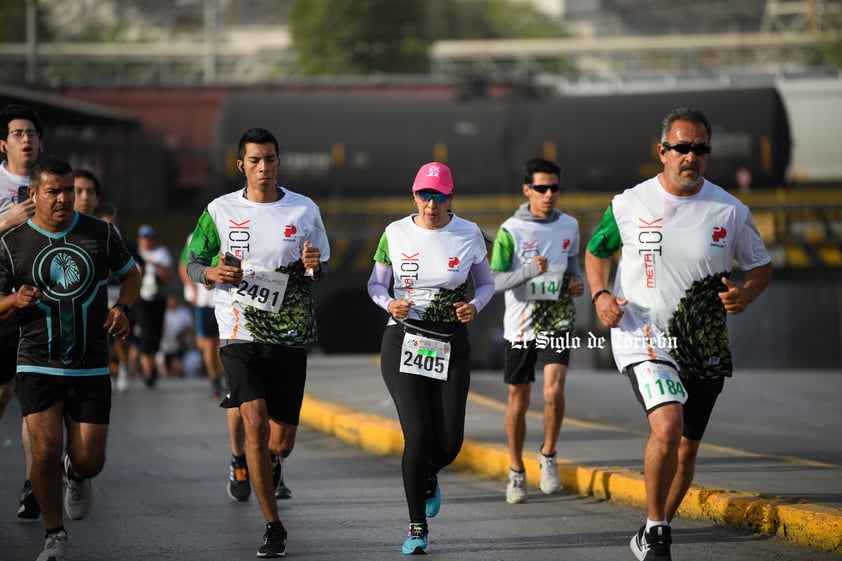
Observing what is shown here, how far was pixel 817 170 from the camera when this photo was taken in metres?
34.7

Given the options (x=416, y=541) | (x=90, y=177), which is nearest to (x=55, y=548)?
(x=416, y=541)

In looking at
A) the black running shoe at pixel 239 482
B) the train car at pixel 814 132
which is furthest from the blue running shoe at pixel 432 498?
the train car at pixel 814 132

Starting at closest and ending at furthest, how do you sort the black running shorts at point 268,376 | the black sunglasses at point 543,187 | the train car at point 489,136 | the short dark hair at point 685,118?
the short dark hair at point 685,118
the black running shorts at point 268,376
the black sunglasses at point 543,187
the train car at point 489,136

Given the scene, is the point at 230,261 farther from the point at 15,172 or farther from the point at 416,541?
the point at 15,172

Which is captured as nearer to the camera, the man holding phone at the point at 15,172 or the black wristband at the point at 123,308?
the black wristband at the point at 123,308

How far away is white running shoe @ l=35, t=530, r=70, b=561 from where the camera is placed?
6.66m

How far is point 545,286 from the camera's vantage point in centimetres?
919

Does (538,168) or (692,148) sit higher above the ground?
(538,168)

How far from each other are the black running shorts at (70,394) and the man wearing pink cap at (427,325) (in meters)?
1.46

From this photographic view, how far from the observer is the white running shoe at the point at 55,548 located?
666 centimetres

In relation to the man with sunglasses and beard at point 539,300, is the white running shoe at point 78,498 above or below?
below

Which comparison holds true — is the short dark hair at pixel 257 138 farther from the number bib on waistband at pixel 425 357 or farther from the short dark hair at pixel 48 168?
the number bib on waistband at pixel 425 357

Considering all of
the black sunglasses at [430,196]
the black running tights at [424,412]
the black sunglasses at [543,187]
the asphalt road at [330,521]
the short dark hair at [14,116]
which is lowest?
the asphalt road at [330,521]

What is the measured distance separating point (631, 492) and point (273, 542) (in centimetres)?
263
